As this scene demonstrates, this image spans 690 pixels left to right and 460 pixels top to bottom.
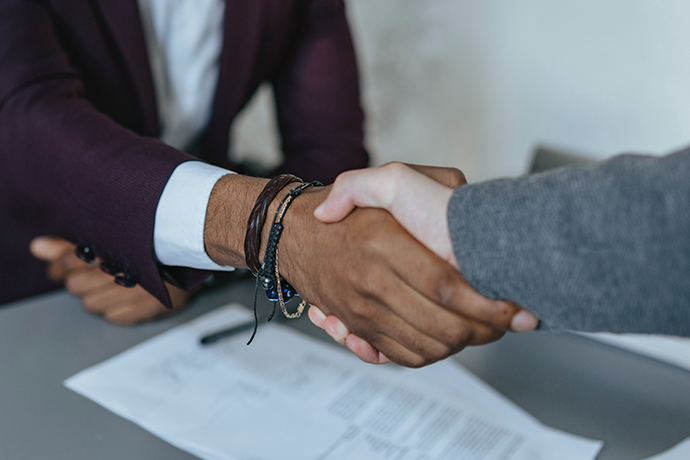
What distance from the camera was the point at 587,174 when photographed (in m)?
0.45

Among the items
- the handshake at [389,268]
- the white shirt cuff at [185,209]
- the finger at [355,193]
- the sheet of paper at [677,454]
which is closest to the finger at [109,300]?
the white shirt cuff at [185,209]

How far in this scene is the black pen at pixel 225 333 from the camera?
31.8 inches

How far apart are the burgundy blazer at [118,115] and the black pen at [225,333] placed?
0.13 metres

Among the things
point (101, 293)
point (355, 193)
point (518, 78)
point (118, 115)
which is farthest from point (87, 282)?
point (518, 78)

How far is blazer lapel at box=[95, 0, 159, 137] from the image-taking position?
874mm

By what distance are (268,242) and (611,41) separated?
1076 mm

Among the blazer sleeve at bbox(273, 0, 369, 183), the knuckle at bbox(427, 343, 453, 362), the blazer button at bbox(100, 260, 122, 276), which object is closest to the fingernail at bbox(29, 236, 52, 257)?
the blazer button at bbox(100, 260, 122, 276)

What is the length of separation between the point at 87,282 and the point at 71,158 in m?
→ 0.25

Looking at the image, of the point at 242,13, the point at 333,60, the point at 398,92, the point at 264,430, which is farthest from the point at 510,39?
the point at 264,430

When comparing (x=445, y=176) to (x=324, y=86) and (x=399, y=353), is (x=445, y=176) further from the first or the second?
(x=324, y=86)

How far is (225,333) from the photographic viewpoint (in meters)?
0.82

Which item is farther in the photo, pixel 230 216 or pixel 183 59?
pixel 183 59

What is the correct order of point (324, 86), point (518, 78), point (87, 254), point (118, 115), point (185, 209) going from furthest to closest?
point (518, 78), point (324, 86), point (118, 115), point (87, 254), point (185, 209)

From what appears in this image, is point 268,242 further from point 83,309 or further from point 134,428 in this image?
point 83,309
